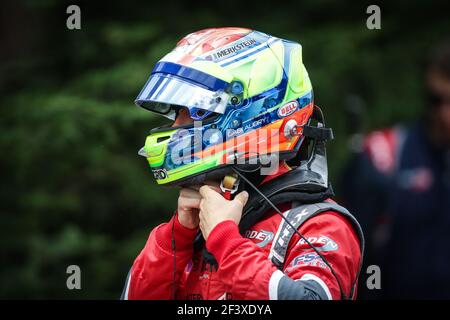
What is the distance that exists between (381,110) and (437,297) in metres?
3.73

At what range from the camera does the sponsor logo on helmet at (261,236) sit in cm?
339

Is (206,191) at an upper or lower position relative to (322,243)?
upper

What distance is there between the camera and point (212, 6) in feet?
27.0

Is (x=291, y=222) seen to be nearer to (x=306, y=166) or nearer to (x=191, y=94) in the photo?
(x=306, y=166)

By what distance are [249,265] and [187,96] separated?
0.72 m

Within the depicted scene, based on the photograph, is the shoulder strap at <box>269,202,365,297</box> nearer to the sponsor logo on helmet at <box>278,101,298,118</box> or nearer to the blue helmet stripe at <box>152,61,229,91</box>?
the sponsor logo on helmet at <box>278,101,298,118</box>

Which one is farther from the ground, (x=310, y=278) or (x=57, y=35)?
(x=57, y=35)

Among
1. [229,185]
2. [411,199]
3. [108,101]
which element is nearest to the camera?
[229,185]

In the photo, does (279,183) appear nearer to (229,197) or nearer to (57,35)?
(229,197)

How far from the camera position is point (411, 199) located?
5059 millimetres

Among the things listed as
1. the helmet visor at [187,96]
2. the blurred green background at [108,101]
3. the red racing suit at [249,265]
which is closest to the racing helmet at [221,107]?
the helmet visor at [187,96]

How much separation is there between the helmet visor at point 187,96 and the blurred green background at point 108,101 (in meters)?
2.53

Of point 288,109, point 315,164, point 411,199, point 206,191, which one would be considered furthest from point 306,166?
point 411,199
